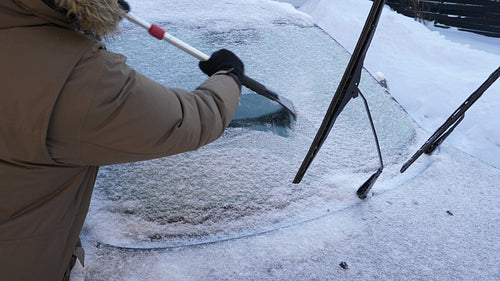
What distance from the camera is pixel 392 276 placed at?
3.48 ft

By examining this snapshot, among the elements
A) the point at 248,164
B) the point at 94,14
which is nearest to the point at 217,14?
the point at 248,164

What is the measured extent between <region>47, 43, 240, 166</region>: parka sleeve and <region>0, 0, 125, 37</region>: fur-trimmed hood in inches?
2.1

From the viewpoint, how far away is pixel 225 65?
42.0 inches

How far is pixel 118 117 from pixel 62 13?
21 cm

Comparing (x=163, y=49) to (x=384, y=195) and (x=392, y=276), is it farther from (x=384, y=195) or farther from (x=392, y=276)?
(x=392, y=276)

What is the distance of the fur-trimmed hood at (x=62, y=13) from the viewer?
67cm

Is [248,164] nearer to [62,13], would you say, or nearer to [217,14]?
[62,13]

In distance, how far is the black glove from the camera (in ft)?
3.45

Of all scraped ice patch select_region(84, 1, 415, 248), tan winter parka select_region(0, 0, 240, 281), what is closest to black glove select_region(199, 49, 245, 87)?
tan winter parka select_region(0, 0, 240, 281)

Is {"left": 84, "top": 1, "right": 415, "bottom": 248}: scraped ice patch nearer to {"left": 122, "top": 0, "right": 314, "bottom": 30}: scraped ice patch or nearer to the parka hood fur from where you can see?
{"left": 122, "top": 0, "right": 314, "bottom": 30}: scraped ice patch

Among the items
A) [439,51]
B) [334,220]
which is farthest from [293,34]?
[439,51]

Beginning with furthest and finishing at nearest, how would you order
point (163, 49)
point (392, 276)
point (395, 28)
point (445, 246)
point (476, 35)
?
1. point (476, 35)
2. point (395, 28)
3. point (163, 49)
4. point (445, 246)
5. point (392, 276)

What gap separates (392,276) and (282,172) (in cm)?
49

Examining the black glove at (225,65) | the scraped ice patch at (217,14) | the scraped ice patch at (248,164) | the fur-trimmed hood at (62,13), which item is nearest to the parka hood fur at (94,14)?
the fur-trimmed hood at (62,13)
